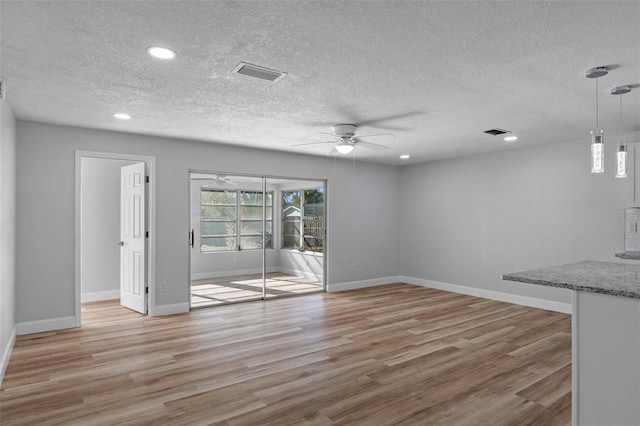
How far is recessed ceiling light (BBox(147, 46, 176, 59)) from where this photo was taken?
8.13ft

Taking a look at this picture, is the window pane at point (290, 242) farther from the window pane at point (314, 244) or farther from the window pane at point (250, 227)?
the window pane at point (250, 227)

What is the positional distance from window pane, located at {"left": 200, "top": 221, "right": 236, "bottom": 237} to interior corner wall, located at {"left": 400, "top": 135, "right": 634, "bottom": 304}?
344 cm

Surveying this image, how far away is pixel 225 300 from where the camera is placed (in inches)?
242

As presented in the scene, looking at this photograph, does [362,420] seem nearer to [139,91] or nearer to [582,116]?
[139,91]

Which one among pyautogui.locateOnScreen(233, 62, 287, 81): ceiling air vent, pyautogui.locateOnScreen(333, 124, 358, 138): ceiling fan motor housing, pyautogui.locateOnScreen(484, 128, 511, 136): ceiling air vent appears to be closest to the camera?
pyautogui.locateOnScreen(233, 62, 287, 81): ceiling air vent

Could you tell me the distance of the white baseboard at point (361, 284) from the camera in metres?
7.06

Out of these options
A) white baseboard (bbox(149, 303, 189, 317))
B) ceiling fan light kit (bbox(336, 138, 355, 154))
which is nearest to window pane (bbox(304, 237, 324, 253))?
Answer: white baseboard (bbox(149, 303, 189, 317))

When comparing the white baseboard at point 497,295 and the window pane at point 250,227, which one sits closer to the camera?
the white baseboard at point 497,295

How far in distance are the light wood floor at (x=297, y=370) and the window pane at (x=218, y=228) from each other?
2220mm

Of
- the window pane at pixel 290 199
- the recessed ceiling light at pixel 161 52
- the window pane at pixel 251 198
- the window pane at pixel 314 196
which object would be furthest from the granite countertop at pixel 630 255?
the window pane at pixel 251 198

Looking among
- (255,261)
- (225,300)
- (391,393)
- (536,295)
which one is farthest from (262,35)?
(255,261)

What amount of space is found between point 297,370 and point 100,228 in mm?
4643

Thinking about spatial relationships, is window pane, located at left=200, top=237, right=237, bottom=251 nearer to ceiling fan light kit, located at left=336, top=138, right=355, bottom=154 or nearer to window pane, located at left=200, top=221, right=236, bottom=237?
window pane, located at left=200, top=221, right=236, bottom=237

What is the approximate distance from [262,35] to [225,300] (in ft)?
15.4
